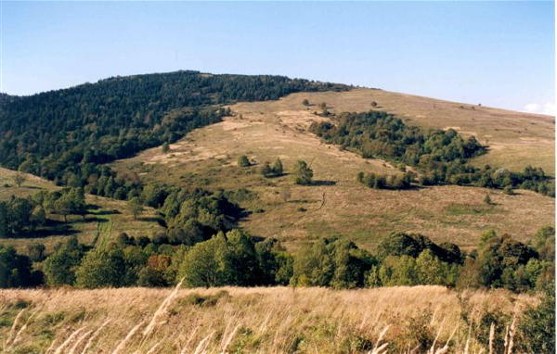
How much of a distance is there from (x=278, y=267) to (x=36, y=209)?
169 feet

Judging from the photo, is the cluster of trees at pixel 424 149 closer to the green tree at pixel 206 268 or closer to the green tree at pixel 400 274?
the green tree at pixel 400 274

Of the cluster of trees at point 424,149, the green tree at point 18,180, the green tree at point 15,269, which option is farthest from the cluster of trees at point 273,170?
the green tree at point 15,269

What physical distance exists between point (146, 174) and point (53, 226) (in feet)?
150

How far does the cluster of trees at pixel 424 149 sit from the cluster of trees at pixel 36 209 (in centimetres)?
6149

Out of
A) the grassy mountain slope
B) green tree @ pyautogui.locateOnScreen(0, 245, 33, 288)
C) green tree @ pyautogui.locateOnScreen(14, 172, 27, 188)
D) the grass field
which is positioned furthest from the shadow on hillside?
green tree @ pyautogui.locateOnScreen(14, 172, 27, 188)

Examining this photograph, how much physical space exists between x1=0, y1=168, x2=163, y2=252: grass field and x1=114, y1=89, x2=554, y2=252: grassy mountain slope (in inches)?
769

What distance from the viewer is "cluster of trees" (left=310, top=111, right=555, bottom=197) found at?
364ft

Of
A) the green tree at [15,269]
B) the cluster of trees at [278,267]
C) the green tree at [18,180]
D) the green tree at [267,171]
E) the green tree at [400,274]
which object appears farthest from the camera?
the green tree at [267,171]

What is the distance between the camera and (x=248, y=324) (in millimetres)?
7688

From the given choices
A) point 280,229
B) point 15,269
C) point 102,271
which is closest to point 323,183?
point 280,229

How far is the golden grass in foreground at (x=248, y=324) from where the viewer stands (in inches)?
246

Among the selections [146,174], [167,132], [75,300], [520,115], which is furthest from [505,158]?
[75,300]

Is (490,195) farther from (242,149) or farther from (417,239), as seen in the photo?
(242,149)

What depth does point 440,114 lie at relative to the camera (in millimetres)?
178375
